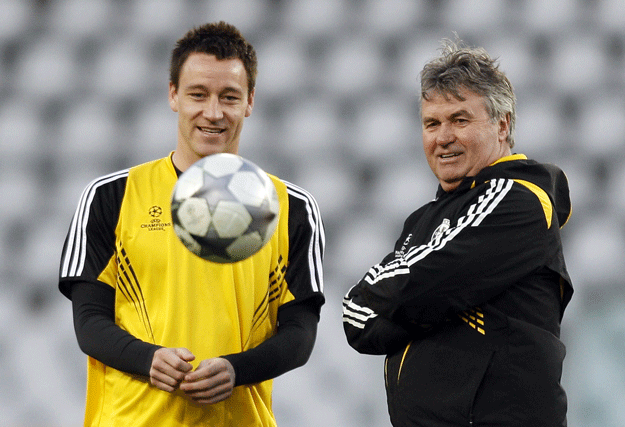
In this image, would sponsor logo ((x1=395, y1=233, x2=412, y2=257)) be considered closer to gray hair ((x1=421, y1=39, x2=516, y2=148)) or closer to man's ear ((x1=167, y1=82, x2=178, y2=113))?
gray hair ((x1=421, y1=39, x2=516, y2=148))

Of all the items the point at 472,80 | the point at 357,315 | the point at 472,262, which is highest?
the point at 472,80

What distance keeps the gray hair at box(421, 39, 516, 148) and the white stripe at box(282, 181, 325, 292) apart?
0.38 meters

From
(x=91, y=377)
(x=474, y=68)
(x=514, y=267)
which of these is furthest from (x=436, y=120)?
(x=91, y=377)

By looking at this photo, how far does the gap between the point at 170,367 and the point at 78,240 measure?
0.38 m

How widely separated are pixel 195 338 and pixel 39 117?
1927 mm

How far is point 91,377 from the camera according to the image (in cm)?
154

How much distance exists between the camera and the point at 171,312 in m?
1.48

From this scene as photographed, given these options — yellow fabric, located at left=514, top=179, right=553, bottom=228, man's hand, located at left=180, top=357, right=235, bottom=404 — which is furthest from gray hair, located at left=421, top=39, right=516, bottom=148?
man's hand, located at left=180, top=357, right=235, bottom=404

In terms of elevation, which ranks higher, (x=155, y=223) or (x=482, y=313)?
(x=155, y=223)

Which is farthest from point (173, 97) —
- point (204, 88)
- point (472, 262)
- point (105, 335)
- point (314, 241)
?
point (472, 262)

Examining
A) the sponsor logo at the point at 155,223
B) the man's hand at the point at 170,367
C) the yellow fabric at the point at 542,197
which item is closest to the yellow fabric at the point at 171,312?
the sponsor logo at the point at 155,223

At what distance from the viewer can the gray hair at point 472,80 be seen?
165 centimetres

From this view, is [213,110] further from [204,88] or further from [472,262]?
[472,262]

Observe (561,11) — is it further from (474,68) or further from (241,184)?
(241,184)
